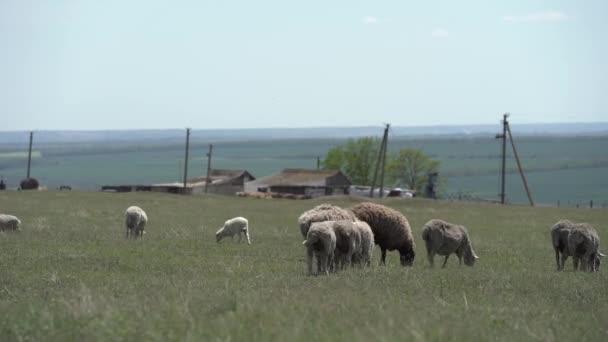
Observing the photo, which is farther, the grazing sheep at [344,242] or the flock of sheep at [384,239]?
the grazing sheep at [344,242]

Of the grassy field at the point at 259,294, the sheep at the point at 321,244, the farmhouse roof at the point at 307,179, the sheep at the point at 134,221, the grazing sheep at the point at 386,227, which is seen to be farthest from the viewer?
the farmhouse roof at the point at 307,179

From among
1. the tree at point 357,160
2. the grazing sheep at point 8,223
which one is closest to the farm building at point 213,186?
the tree at point 357,160

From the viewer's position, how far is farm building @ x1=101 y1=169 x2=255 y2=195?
86.8 meters

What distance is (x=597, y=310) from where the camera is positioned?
553 inches

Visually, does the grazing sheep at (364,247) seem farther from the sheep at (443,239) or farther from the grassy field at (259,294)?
the sheep at (443,239)

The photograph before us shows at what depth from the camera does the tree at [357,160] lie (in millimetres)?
122938

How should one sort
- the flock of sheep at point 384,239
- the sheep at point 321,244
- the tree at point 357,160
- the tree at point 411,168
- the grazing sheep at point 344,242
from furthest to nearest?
the tree at point 411,168
the tree at point 357,160
the grazing sheep at point 344,242
the flock of sheep at point 384,239
the sheep at point 321,244

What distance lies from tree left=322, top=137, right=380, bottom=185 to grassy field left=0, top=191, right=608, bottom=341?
9405cm

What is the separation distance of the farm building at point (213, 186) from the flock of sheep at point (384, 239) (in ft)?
204

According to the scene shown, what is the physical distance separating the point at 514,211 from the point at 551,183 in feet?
303

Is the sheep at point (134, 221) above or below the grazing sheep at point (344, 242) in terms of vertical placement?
below

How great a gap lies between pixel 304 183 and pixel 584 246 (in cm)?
7345

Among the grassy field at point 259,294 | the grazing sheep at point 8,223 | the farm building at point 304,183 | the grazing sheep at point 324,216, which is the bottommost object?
the farm building at point 304,183

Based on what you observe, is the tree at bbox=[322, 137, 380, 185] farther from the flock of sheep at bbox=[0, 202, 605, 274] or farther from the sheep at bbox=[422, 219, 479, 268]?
the sheep at bbox=[422, 219, 479, 268]
